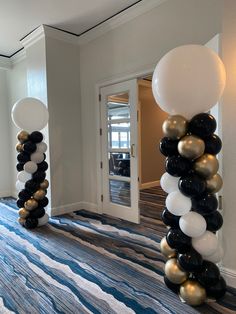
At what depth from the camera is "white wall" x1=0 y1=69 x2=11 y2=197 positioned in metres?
5.48

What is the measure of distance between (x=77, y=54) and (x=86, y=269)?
3.45m

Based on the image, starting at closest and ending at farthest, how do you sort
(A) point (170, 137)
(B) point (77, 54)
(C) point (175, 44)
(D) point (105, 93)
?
(A) point (170, 137)
(C) point (175, 44)
(D) point (105, 93)
(B) point (77, 54)

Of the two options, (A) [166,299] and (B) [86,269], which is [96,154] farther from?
(A) [166,299]

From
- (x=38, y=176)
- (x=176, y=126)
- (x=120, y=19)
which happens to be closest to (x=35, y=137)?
(x=38, y=176)

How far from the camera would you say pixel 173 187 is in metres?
1.93

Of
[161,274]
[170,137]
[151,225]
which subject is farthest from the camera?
[151,225]

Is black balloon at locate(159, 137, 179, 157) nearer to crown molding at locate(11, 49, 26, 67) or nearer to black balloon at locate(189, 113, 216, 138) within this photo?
black balloon at locate(189, 113, 216, 138)

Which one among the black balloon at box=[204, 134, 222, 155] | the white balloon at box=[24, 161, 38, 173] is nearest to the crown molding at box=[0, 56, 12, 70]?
the white balloon at box=[24, 161, 38, 173]

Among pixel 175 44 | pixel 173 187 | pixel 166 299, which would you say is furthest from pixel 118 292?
pixel 175 44

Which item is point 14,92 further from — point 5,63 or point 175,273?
point 175,273

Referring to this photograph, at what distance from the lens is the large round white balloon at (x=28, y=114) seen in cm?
331

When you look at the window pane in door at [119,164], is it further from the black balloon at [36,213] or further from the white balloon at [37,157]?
the black balloon at [36,213]

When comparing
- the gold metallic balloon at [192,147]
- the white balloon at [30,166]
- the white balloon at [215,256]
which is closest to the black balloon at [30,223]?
the white balloon at [30,166]

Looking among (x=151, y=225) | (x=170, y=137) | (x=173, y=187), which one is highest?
(x=170, y=137)
